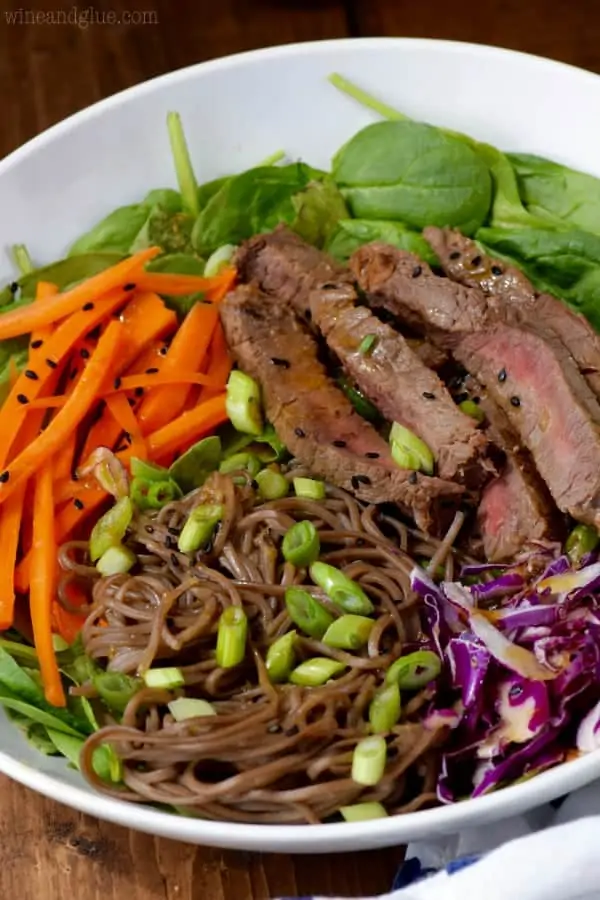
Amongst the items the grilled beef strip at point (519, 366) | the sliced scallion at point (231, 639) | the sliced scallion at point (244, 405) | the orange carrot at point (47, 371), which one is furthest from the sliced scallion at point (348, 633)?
the orange carrot at point (47, 371)

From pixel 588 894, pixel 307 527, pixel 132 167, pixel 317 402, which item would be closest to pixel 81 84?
pixel 132 167

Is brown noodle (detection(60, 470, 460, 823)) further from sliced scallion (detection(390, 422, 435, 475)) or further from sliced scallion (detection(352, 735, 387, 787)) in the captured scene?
sliced scallion (detection(390, 422, 435, 475))

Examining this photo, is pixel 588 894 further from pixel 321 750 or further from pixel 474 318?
pixel 474 318

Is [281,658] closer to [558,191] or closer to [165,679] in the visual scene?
[165,679]

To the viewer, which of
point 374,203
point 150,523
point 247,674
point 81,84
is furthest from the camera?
point 81,84

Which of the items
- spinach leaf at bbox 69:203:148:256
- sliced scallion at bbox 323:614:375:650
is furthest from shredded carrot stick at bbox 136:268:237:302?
sliced scallion at bbox 323:614:375:650

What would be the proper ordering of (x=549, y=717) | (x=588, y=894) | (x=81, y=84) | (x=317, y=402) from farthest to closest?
(x=81, y=84)
(x=317, y=402)
(x=549, y=717)
(x=588, y=894)

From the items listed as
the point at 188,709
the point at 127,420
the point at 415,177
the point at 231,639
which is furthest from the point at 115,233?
the point at 188,709
